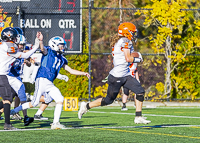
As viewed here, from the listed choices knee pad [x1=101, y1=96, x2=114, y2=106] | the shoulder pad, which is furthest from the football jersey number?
the shoulder pad

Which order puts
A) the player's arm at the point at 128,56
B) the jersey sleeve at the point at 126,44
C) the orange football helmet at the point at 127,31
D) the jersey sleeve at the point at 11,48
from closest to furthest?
1. the jersey sleeve at the point at 11,48
2. the player's arm at the point at 128,56
3. the jersey sleeve at the point at 126,44
4. the orange football helmet at the point at 127,31

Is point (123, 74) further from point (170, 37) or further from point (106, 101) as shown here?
point (170, 37)

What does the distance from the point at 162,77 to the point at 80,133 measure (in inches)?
430

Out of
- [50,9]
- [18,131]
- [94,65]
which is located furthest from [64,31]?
[18,131]

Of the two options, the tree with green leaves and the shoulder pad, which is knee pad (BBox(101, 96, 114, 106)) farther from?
the tree with green leaves

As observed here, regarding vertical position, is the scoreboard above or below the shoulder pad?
above

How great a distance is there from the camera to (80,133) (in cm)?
744

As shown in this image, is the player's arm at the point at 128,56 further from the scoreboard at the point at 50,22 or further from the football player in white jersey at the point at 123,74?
the scoreboard at the point at 50,22

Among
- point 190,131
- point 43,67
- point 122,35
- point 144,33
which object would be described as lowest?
point 190,131

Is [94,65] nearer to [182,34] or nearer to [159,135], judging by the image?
[182,34]

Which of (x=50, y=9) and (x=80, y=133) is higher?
(x=50, y=9)

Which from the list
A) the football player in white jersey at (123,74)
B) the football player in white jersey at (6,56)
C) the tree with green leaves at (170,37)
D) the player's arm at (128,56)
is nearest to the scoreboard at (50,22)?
the tree with green leaves at (170,37)

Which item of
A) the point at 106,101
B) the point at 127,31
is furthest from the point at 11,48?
the point at 127,31

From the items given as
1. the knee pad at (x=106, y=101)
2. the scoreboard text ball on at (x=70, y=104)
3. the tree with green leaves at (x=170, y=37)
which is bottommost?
the scoreboard text ball on at (x=70, y=104)
